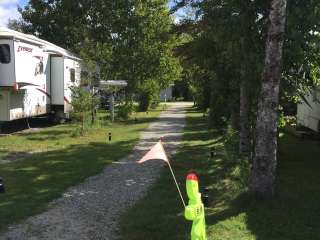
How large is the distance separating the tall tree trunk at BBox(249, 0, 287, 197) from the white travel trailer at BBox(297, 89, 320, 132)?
9.40 meters

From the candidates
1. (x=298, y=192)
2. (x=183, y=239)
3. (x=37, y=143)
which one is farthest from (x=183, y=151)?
(x=183, y=239)

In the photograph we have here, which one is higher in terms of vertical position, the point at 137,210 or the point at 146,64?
the point at 146,64

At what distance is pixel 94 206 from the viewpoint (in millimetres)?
8352

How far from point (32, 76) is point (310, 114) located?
404 inches

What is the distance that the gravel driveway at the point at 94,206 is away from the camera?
6902mm

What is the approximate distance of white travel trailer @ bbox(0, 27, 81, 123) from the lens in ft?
59.2

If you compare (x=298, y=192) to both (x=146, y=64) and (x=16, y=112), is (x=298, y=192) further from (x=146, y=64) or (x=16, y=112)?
(x=146, y=64)

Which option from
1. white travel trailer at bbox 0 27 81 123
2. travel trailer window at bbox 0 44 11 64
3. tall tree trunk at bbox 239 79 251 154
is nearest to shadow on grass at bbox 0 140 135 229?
tall tree trunk at bbox 239 79 251 154

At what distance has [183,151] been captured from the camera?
1521 cm

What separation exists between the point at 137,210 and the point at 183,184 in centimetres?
216

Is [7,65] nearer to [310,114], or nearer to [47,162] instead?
[47,162]

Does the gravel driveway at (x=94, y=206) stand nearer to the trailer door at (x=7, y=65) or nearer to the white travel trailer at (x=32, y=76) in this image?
the trailer door at (x=7, y=65)

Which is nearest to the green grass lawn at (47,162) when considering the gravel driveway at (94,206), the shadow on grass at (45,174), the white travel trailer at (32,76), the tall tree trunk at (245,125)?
the shadow on grass at (45,174)

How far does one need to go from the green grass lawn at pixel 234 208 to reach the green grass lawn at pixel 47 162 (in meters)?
1.60
